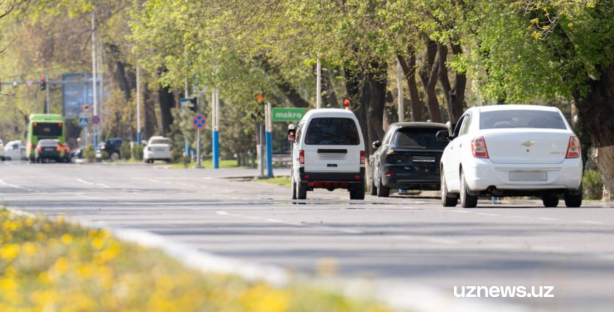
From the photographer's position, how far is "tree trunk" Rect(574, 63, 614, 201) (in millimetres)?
29578

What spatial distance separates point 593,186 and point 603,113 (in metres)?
4.38

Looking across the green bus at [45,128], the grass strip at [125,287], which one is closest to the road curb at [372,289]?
the grass strip at [125,287]

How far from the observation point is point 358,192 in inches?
1230

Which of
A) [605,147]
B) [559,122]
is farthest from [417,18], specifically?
[559,122]

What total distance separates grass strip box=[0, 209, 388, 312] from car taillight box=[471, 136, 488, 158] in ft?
34.4

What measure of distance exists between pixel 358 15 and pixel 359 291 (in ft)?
83.9

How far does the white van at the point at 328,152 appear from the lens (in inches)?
1208

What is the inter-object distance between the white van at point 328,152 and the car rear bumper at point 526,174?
333 inches

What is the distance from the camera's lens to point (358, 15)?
33.1 metres

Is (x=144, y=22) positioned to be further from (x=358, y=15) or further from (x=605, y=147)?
(x=605, y=147)

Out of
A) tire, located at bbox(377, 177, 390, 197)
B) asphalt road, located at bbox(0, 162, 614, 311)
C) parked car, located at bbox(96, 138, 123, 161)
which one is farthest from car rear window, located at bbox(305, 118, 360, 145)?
parked car, located at bbox(96, 138, 123, 161)

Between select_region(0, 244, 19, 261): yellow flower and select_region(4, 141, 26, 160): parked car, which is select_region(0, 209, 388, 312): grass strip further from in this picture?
select_region(4, 141, 26, 160): parked car

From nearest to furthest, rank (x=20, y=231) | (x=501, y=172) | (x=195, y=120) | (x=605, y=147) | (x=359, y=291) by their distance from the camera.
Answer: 1. (x=359, y=291)
2. (x=20, y=231)
3. (x=501, y=172)
4. (x=605, y=147)
5. (x=195, y=120)

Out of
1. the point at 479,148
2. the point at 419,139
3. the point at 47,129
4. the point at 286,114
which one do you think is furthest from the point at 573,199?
the point at 47,129
